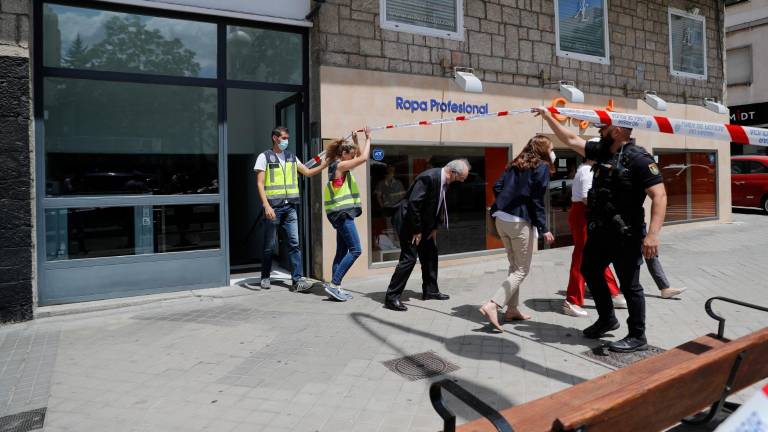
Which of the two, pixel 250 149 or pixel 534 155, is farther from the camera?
pixel 250 149

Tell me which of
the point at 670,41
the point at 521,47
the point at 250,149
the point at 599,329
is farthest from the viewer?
the point at 670,41

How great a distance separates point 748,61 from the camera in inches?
952

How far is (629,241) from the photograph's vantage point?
13.9 feet

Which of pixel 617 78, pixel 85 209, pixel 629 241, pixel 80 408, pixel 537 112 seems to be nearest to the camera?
pixel 80 408

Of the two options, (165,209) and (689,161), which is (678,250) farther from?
(165,209)

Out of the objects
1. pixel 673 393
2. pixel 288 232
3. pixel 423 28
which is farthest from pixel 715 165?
pixel 673 393

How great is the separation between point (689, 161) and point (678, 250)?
426cm

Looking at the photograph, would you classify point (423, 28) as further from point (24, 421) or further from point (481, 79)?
point (24, 421)

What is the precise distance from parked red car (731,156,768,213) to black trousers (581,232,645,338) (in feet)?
47.2

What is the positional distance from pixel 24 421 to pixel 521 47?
867 cm

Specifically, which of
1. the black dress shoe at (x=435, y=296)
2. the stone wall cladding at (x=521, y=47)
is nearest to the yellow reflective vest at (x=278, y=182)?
the stone wall cladding at (x=521, y=47)

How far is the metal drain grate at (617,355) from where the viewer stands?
430 centimetres

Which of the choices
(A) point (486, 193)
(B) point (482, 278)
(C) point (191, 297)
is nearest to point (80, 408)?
(C) point (191, 297)

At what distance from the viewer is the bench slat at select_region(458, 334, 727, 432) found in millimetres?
2332
